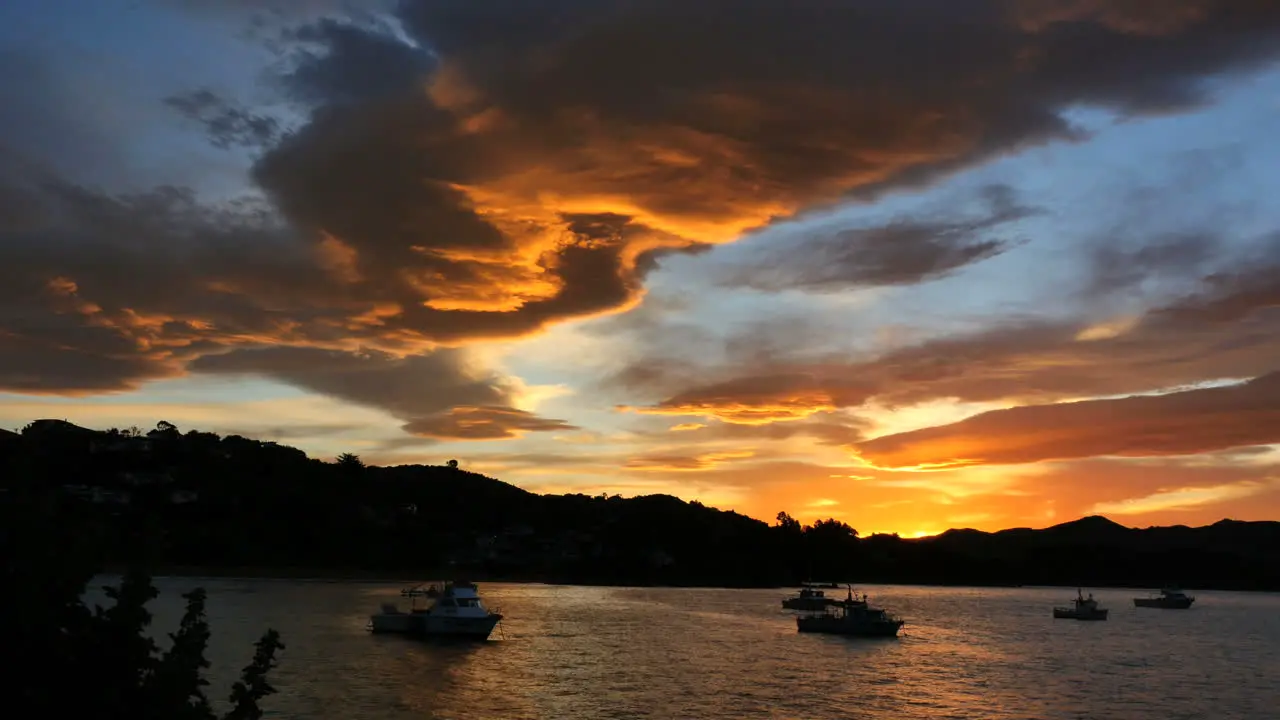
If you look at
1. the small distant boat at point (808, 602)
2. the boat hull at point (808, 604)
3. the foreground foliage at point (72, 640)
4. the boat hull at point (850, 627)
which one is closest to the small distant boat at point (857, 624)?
the boat hull at point (850, 627)

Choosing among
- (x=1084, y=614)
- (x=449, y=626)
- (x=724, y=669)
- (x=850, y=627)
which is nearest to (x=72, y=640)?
(x=724, y=669)

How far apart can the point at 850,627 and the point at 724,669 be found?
4364cm

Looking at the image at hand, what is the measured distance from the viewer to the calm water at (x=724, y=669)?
5888 centimetres

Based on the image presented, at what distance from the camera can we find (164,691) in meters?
11.7

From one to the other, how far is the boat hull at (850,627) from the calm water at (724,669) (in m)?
2.28

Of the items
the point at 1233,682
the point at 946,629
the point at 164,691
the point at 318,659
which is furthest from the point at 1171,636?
the point at 164,691

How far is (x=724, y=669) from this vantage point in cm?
7862

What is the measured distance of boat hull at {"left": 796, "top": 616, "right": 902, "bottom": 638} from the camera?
377 ft

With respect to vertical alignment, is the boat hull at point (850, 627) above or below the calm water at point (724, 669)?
above

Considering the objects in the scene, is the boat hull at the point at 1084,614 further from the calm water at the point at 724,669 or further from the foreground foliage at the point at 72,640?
the foreground foliage at the point at 72,640

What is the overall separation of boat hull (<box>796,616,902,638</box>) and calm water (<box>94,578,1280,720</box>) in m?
2.28

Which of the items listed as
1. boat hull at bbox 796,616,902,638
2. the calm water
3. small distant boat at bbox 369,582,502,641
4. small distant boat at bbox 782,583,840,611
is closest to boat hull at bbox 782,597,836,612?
small distant boat at bbox 782,583,840,611

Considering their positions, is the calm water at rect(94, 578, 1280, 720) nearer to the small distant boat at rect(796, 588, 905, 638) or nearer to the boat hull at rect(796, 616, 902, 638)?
the boat hull at rect(796, 616, 902, 638)

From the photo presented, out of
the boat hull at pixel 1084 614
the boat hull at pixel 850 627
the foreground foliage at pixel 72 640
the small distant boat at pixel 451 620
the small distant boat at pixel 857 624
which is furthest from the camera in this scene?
the boat hull at pixel 1084 614
